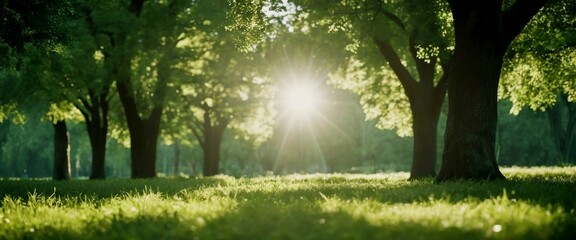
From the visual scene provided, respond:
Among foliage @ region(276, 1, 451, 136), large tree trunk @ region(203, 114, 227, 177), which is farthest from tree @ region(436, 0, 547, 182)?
large tree trunk @ region(203, 114, 227, 177)

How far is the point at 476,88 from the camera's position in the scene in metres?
11.7

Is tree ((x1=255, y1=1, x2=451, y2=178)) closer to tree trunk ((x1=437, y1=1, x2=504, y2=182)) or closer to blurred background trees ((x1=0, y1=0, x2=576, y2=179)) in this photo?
blurred background trees ((x1=0, y1=0, x2=576, y2=179))

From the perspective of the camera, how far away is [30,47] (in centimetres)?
1895

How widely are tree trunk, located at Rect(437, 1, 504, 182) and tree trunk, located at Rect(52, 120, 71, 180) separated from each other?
91.6 feet

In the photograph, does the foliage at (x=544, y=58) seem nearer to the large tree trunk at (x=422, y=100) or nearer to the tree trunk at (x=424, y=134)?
the large tree trunk at (x=422, y=100)

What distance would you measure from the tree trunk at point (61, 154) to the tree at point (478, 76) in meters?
28.0

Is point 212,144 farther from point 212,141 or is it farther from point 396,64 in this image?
point 396,64

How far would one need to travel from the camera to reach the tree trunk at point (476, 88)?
38.0 feet

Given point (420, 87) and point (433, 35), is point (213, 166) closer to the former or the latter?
point (420, 87)

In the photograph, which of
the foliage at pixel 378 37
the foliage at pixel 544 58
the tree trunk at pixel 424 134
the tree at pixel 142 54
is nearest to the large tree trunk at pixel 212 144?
the tree at pixel 142 54

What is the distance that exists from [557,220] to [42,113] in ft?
105

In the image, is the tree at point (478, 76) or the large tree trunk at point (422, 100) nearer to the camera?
the tree at point (478, 76)

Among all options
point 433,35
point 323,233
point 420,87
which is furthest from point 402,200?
point 420,87

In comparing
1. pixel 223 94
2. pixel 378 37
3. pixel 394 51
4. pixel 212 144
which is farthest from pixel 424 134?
pixel 212 144
